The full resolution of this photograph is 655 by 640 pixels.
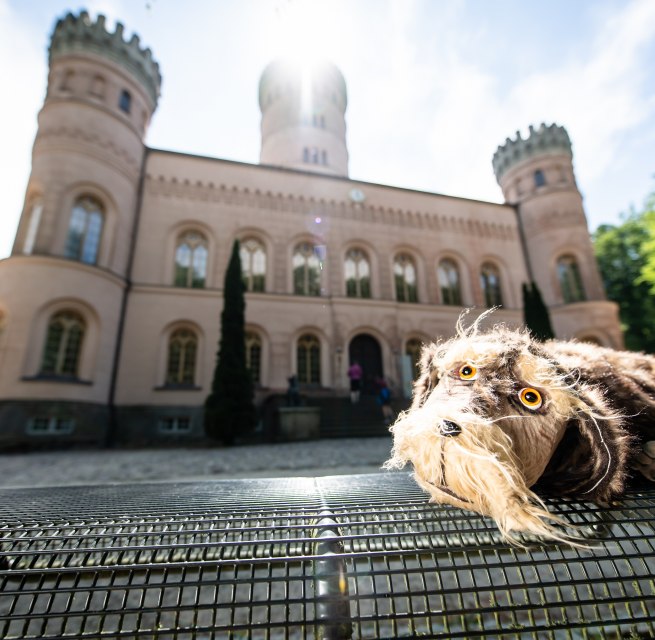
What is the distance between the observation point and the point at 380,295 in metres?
17.9

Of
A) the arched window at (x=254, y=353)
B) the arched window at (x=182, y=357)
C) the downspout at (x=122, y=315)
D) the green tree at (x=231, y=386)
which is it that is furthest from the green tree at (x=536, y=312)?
the downspout at (x=122, y=315)

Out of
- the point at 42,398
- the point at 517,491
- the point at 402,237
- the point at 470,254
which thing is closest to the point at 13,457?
the point at 42,398

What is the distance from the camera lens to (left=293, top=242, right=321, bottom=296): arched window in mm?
17172

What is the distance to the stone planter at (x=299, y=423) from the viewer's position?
458 inches

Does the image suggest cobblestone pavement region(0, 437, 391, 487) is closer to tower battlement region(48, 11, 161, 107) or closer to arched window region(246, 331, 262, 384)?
arched window region(246, 331, 262, 384)

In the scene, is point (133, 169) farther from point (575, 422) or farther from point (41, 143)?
point (575, 422)

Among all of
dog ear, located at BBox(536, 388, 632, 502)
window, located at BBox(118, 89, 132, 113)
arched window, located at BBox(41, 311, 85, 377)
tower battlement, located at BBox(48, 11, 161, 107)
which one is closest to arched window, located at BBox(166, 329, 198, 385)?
Result: arched window, located at BBox(41, 311, 85, 377)

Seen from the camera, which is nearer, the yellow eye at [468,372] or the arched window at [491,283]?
the yellow eye at [468,372]

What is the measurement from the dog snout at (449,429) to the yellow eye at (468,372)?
26 centimetres

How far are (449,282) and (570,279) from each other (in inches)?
266

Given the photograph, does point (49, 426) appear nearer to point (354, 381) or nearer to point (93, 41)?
point (354, 381)

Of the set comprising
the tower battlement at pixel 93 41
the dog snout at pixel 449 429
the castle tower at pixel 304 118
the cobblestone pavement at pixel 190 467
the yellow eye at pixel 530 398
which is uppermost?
the castle tower at pixel 304 118

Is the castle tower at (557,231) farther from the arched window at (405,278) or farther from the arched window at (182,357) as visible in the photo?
the arched window at (182,357)

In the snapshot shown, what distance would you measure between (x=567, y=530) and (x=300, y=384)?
14941 millimetres
